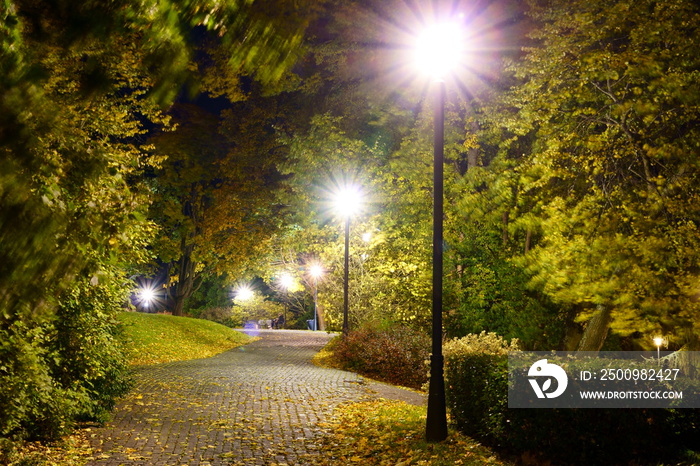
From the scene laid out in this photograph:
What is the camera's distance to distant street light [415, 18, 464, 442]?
8.30 m

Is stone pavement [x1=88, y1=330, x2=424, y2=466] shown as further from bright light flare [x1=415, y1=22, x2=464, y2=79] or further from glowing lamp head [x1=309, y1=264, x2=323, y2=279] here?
glowing lamp head [x1=309, y1=264, x2=323, y2=279]

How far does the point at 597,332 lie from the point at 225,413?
10092mm

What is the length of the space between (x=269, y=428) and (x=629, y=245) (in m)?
7.96

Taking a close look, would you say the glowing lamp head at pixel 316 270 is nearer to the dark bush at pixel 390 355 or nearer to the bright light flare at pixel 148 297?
the dark bush at pixel 390 355

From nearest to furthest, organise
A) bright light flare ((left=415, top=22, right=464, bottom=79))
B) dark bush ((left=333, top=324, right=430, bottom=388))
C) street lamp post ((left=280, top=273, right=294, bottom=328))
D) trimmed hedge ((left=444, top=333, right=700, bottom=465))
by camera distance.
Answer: trimmed hedge ((left=444, top=333, right=700, bottom=465)), bright light flare ((left=415, top=22, right=464, bottom=79)), dark bush ((left=333, top=324, right=430, bottom=388)), street lamp post ((left=280, top=273, right=294, bottom=328))

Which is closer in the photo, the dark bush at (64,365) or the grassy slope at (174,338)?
the dark bush at (64,365)

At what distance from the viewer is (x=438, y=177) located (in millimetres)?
8922

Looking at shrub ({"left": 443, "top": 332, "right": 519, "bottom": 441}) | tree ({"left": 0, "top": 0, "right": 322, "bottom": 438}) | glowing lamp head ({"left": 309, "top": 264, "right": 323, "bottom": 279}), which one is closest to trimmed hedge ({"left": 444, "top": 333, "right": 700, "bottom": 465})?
shrub ({"left": 443, "top": 332, "right": 519, "bottom": 441})

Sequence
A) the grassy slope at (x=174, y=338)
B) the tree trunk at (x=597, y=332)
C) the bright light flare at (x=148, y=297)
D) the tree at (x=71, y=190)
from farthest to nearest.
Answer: the bright light flare at (x=148, y=297)
the grassy slope at (x=174, y=338)
the tree trunk at (x=597, y=332)
the tree at (x=71, y=190)

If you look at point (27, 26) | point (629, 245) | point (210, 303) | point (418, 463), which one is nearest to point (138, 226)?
point (27, 26)

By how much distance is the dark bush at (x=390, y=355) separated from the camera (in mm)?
17141

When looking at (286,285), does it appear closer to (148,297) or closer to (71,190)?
(148,297)

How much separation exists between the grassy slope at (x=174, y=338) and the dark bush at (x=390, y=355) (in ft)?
21.9

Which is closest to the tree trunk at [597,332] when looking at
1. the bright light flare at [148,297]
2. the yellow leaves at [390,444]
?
the yellow leaves at [390,444]
